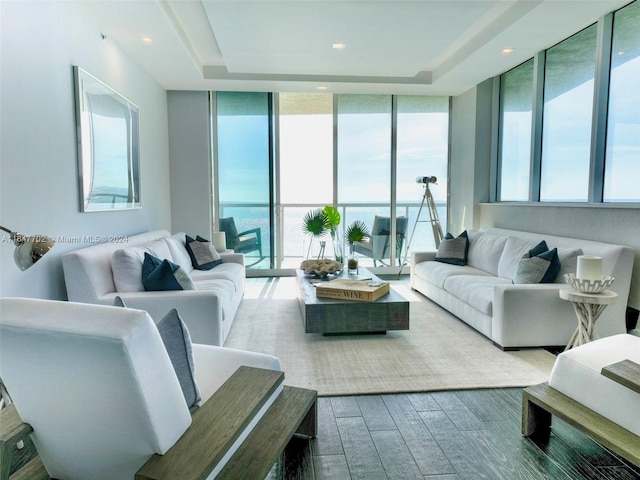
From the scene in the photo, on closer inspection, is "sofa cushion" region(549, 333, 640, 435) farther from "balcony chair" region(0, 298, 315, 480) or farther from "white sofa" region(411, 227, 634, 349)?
"balcony chair" region(0, 298, 315, 480)

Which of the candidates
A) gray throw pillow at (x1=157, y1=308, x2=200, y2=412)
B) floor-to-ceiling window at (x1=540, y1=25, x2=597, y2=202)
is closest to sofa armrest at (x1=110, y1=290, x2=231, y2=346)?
gray throw pillow at (x1=157, y1=308, x2=200, y2=412)

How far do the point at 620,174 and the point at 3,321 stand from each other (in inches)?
165

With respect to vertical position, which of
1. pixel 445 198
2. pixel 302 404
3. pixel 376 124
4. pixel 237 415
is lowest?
pixel 302 404

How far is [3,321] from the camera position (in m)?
1.07

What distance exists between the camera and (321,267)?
14.7 feet

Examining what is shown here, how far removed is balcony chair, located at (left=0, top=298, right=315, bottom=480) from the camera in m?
1.02

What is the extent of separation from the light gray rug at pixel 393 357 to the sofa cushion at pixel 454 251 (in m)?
0.95

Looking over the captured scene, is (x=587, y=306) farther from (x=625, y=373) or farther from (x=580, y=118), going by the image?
(x=580, y=118)

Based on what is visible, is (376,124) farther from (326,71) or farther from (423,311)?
(423,311)

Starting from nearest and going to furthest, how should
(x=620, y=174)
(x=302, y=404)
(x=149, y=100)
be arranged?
(x=302, y=404)
(x=620, y=174)
(x=149, y=100)

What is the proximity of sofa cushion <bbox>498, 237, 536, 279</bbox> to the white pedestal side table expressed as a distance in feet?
3.59

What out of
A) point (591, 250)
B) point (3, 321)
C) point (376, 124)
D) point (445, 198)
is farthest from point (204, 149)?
point (3, 321)

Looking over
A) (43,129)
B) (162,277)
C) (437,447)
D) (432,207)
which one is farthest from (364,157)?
(437,447)

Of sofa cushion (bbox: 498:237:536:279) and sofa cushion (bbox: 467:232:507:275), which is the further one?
sofa cushion (bbox: 467:232:507:275)
